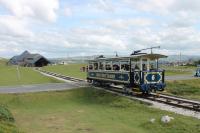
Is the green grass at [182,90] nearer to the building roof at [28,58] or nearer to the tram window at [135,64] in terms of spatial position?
the tram window at [135,64]

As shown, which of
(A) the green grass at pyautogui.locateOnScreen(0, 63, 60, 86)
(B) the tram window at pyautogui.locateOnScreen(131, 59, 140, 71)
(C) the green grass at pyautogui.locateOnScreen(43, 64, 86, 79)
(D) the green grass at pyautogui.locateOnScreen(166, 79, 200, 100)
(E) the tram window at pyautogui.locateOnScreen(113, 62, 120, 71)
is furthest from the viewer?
(C) the green grass at pyautogui.locateOnScreen(43, 64, 86, 79)

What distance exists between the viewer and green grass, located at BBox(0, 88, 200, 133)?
1630cm

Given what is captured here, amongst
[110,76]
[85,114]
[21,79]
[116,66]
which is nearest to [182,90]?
[110,76]

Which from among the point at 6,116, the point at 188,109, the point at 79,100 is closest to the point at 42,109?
the point at 79,100

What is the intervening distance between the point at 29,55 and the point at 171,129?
132 m

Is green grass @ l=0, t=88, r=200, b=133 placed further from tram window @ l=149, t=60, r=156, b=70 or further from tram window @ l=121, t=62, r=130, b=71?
tram window @ l=149, t=60, r=156, b=70

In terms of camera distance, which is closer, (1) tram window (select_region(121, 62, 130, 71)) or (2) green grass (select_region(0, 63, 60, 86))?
(1) tram window (select_region(121, 62, 130, 71))

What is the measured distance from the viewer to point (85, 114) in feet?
69.7

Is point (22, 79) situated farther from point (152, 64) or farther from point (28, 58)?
point (28, 58)

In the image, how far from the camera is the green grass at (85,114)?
1630 centimetres

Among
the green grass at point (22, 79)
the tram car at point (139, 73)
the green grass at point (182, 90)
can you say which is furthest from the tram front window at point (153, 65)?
the green grass at point (22, 79)

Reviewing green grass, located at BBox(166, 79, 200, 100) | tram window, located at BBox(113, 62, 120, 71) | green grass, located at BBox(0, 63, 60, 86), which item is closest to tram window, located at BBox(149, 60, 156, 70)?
tram window, located at BBox(113, 62, 120, 71)

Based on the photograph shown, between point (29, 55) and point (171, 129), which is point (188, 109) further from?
point (29, 55)

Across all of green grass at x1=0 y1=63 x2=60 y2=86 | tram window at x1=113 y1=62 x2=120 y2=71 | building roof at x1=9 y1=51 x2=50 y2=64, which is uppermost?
building roof at x1=9 y1=51 x2=50 y2=64
